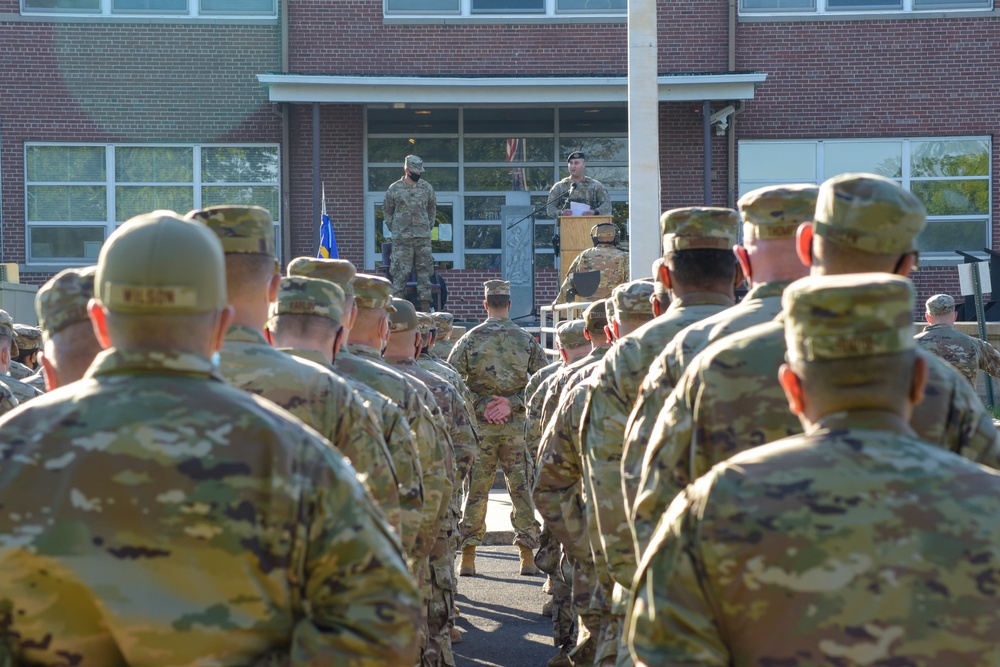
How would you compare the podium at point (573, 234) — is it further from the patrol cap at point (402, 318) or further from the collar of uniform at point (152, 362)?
the collar of uniform at point (152, 362)

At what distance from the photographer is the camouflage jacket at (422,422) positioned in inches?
232

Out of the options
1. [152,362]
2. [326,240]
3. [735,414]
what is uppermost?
[326,240]

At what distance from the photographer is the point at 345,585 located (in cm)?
254

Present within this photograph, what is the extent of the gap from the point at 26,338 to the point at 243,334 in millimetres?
7232

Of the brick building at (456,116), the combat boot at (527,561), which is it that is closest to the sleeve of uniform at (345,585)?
Result: the combat boot at (527,561)

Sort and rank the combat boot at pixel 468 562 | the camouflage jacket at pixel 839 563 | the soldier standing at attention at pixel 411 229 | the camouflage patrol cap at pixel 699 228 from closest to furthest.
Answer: the camouflage jacket at pixel 839 563 < the camouflage patrol cap at pixel 699 228 < the combat boot at pixel 468 562 < the soldier standing at attention at pixel 411 229

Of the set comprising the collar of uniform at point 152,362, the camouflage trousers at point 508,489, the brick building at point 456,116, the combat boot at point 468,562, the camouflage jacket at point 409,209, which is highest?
the brick building at point 456,116

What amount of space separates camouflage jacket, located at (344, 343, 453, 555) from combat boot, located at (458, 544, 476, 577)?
17.8 ft

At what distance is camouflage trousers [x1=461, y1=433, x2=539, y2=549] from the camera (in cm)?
1191

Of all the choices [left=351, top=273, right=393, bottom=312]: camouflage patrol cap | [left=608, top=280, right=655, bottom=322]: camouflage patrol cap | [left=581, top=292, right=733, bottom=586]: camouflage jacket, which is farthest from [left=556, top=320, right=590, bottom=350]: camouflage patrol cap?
[left=581, top=292, right=733, bottom=586]: camouflage jacket

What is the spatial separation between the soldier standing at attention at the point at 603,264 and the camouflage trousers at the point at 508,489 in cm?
281

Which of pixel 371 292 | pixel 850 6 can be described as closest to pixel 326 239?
pixel 850 6

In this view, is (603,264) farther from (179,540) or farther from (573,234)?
(179,540)

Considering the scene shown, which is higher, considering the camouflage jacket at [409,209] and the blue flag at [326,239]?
the camouflage jacket at [409,209]
